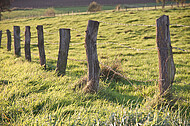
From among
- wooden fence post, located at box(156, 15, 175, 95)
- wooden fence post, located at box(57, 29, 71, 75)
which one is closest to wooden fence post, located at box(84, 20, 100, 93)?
wooden fence post, located at box(57, 29, 71, 75)

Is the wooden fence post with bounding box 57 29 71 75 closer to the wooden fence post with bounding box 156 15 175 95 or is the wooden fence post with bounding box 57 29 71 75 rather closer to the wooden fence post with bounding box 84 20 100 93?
the wooden fence post with bounding box 84 20 100 93

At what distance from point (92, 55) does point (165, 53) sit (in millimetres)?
1572

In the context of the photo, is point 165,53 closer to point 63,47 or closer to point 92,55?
point 92,55

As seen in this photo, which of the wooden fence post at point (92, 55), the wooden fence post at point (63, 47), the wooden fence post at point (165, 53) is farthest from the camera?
the wooden fence post at point (63, 47)

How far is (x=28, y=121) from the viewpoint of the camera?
2.40 metres

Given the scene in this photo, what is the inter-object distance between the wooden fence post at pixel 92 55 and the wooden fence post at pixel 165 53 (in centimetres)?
139

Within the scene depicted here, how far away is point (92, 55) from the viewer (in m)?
3.72

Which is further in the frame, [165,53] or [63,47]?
[63,47]

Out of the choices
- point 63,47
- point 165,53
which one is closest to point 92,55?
point 63,47

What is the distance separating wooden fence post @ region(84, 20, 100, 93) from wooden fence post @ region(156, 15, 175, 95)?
4.57 feet

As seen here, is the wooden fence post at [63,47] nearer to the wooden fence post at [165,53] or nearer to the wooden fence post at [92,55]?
the wooden fence post at [92,55]

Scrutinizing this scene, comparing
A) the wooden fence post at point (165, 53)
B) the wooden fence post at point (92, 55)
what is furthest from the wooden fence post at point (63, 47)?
the wooden fence post at point (165, 53)

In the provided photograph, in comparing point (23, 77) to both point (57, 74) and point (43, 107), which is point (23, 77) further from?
point (43, 107)

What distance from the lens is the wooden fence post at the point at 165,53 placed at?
10.2ft
